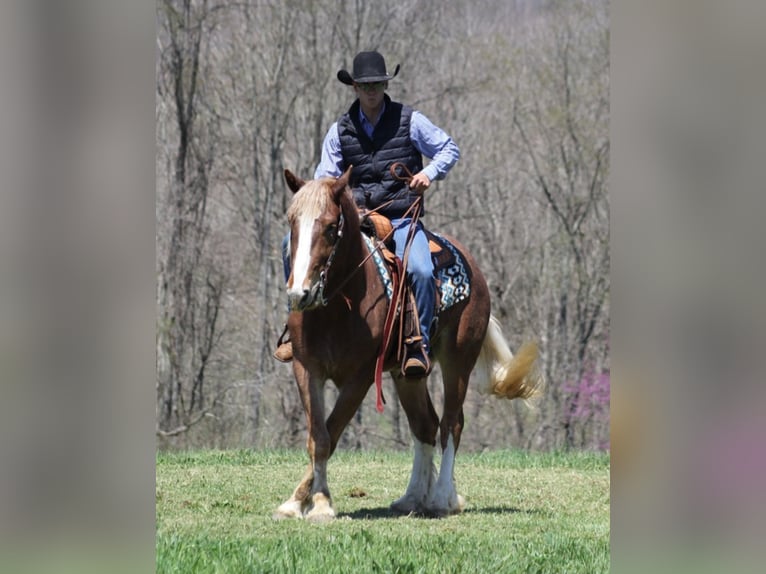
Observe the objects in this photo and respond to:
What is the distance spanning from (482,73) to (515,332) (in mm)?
5079

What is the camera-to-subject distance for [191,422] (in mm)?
20266

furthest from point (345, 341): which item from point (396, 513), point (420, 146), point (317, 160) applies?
point (317, 160)

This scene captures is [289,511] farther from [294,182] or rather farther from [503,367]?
[503,367]

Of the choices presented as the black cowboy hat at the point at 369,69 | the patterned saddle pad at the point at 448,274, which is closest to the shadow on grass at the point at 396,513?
the patterned saddle pad at the point at 448,274

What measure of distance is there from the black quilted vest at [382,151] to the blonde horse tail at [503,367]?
4.72ft

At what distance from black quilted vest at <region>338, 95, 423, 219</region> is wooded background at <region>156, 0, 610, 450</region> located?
41.6 ft

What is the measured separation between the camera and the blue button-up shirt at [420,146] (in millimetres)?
7699

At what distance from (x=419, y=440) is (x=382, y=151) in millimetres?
1955

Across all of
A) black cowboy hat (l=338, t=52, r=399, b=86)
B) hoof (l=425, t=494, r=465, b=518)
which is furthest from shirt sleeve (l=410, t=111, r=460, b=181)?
hoof (l=425, t=494, r=465, b=518)

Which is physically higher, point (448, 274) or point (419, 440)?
point (448, 274)

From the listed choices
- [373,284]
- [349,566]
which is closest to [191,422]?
[373,284]

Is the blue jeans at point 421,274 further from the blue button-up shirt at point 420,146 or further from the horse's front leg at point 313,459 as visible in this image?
the horse's front leg at point 313,459

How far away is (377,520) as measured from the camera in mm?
7027
